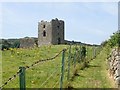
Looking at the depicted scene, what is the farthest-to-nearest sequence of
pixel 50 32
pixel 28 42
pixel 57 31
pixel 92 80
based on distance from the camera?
1. pixel 57 31
2. pixel 50 32
3. pixel 28 42
4. pixel 92 80

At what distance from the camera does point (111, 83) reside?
50.0 ft

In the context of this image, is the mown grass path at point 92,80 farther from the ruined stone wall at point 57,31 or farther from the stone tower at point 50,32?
the ruined stone wall at point 57,31

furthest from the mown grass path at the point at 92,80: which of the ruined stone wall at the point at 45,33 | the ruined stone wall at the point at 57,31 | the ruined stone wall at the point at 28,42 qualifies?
the ruined stone wall at the point at 57,31

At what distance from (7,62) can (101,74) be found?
5493 mm

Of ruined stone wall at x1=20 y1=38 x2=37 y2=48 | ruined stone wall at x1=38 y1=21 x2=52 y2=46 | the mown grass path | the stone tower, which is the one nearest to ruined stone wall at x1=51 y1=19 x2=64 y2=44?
the stone tower

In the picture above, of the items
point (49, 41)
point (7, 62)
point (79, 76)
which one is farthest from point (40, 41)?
point (79, 76)

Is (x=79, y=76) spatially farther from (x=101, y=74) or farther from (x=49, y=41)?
(x=49, y=41)

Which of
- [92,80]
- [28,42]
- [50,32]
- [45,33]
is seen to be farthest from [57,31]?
[92,80]

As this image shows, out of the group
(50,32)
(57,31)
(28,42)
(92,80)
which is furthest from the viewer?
(57,31)

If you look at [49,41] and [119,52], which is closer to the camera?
[119,52]

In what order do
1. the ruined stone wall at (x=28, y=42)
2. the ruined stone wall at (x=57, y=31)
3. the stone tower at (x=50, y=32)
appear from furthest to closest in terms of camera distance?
the ruined stone wall at (x=57, y=31) < the stone tower at (x=50, y=32) < the ruined stone wall at (x=28, y=42)

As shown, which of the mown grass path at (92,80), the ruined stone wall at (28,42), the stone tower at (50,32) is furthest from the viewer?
the stone tower at (50,32)

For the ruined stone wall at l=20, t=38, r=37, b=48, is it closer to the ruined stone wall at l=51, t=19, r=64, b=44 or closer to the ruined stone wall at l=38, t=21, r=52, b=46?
the ruined stone wall at l=38, t=21, r=52, b=46

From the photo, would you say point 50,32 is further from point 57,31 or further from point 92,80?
point 92,80
